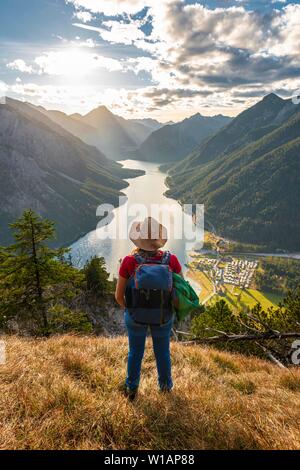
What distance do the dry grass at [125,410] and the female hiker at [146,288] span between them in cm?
70

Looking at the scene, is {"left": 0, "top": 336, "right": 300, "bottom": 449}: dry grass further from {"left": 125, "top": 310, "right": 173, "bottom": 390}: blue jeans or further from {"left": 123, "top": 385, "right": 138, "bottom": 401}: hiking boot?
{"left": 125, "top": 310, "right": 173, "bottom": 390}: blue jeans

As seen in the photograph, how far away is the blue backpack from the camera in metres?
4.21

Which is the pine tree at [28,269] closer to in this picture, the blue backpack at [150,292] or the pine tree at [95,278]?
the blue backpack at [150,292]

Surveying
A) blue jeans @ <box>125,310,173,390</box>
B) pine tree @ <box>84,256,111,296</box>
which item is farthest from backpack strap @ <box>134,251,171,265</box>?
pine tree @ <box>84,256,111,296</box>

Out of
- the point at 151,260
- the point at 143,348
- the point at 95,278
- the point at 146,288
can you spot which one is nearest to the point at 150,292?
the point at 146,288

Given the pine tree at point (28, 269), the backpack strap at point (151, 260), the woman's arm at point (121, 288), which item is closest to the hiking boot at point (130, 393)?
the woman's arm at point (121, 288)

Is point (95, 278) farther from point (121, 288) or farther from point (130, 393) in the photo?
point (121, 288)

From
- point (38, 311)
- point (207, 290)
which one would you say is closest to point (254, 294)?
point (207, 290)

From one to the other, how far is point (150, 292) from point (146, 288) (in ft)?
0.29

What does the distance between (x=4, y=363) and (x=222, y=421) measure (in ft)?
11.9

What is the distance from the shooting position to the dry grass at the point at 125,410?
3.43 meters

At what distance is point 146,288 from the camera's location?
4.23m

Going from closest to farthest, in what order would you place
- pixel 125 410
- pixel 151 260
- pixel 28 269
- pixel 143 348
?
pixel 125 410 → pixel 151 260 → pixel 143 348 → pixel 28 269
